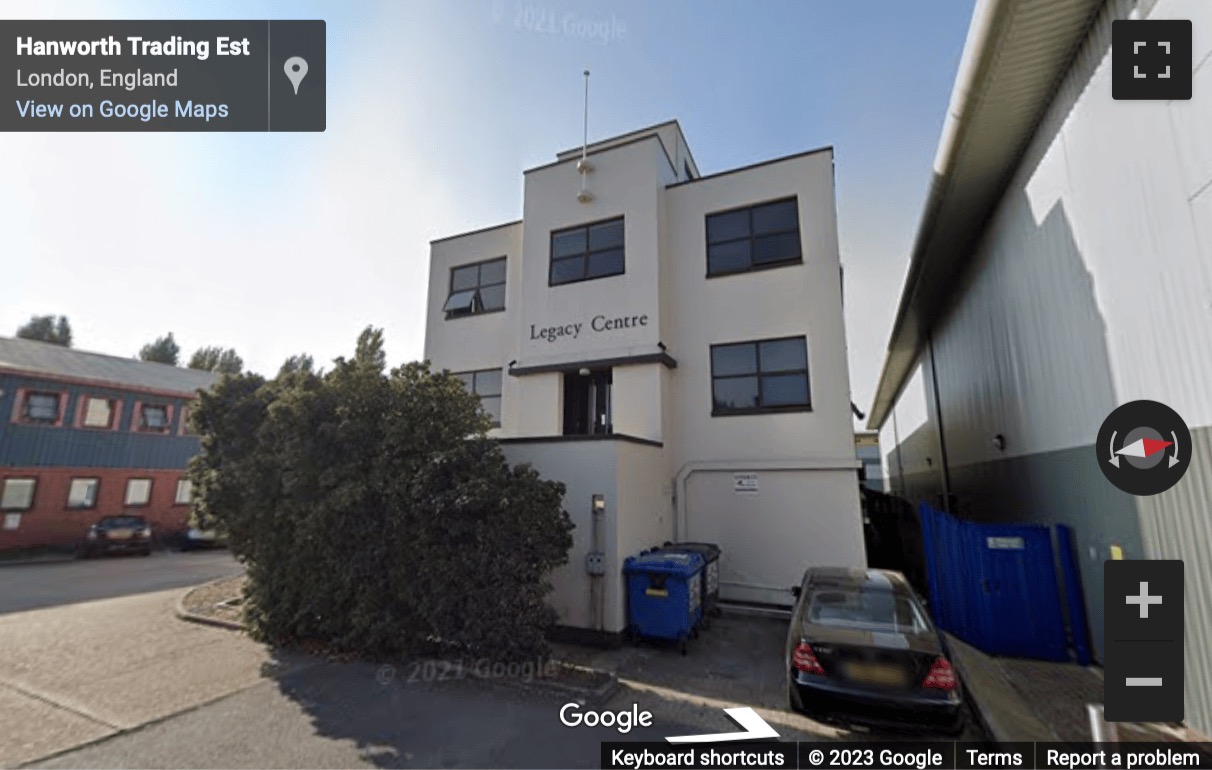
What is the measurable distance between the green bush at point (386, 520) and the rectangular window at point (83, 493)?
1848 centimetres

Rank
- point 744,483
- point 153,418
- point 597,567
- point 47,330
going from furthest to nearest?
point 47,330 < point 153,418 < point 744,483 < point 597,567

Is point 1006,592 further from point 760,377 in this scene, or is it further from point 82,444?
point 82,444

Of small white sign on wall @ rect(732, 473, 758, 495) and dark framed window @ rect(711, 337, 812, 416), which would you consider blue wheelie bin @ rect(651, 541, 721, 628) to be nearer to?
small white sign on wall @ rect(732, 473, 758, 495)

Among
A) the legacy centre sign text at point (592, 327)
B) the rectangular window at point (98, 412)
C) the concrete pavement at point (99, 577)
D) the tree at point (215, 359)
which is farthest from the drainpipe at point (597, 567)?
the tree at point (215, 359)

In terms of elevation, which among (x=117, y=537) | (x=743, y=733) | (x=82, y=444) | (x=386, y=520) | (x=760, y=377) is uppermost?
(x=760, y=377)

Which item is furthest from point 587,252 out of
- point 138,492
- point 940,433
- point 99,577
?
point 138,492

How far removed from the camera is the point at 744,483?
395 inches

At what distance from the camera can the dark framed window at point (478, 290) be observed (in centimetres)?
1350

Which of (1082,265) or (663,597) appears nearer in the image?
(1082,265)

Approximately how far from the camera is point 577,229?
12062mm

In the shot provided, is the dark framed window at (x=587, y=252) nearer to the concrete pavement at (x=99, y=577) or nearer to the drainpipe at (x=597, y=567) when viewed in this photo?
the drainpipe at (x=597, y=567)

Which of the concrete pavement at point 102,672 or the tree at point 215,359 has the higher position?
the tree at point 215,359

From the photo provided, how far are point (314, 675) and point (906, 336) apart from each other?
21000 millimetres

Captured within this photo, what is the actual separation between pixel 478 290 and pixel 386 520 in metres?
8.24
